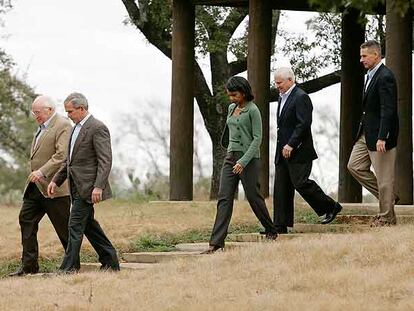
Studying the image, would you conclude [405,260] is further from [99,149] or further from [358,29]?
[358,29]

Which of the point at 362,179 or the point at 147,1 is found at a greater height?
the point at 147,1

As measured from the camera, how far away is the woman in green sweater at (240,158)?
554 inches

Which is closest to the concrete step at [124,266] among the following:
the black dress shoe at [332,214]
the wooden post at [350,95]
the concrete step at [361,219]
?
the black dress shoe at [332,214]

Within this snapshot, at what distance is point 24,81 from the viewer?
4028 cm

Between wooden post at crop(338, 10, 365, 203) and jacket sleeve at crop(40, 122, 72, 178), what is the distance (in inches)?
342

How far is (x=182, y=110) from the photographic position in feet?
68.5

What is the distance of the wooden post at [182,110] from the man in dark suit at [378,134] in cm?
609

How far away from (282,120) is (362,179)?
1.20m

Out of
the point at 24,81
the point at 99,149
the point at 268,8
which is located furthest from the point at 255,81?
the point at 24,81

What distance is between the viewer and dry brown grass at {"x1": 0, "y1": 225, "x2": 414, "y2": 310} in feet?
36.1

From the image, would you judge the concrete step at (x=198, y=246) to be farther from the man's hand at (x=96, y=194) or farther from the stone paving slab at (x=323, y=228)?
the man's hand at (x=96, y=194)

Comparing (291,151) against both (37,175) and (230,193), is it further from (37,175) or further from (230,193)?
(37,175)

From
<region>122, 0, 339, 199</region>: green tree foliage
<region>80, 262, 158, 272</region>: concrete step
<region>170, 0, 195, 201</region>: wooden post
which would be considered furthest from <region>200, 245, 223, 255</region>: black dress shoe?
<region>122, 0, 339, 199</region>: green tree foliage

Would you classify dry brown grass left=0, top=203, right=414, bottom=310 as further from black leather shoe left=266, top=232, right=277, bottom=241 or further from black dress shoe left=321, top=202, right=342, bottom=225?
black dress shoe left=321, top=202, right=342, bottom=225
